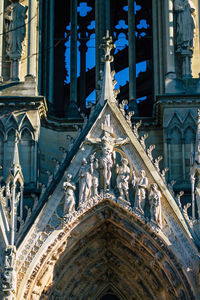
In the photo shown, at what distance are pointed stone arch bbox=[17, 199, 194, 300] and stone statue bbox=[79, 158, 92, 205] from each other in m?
0.29

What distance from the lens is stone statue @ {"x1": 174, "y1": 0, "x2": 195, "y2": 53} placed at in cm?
2377

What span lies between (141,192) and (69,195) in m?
1.38

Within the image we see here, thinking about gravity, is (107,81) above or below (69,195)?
above

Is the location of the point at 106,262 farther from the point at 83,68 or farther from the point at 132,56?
the point at 83,68

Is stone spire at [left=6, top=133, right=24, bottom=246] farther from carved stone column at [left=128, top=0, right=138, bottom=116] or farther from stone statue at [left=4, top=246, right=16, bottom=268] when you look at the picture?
carved stone column at [left=128, top=0, right=138, bottom=116]

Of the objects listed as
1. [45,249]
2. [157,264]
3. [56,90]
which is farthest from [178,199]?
[56,90]

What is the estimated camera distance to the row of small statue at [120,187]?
21297 millimetres

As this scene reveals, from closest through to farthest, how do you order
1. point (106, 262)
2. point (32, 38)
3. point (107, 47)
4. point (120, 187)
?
1. point (120, 187)
2. point (106, 262)
3. point (107, 47)
4. point (32, 38)

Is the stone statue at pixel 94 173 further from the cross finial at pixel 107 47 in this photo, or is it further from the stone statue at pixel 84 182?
the cross finial at pixel 107 47

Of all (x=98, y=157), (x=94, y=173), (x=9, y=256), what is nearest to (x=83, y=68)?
(x=98, y=157)

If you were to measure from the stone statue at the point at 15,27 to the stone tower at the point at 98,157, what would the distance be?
0.03 m

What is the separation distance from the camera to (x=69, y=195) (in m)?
21.5

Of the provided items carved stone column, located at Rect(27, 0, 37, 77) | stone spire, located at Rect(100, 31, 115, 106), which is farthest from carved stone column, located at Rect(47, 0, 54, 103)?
stone spire, located at Rect(100, 31, 115, 106)

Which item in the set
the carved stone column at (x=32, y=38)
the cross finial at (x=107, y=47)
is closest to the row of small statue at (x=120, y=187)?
the cross finial at (x=107, y=47)
